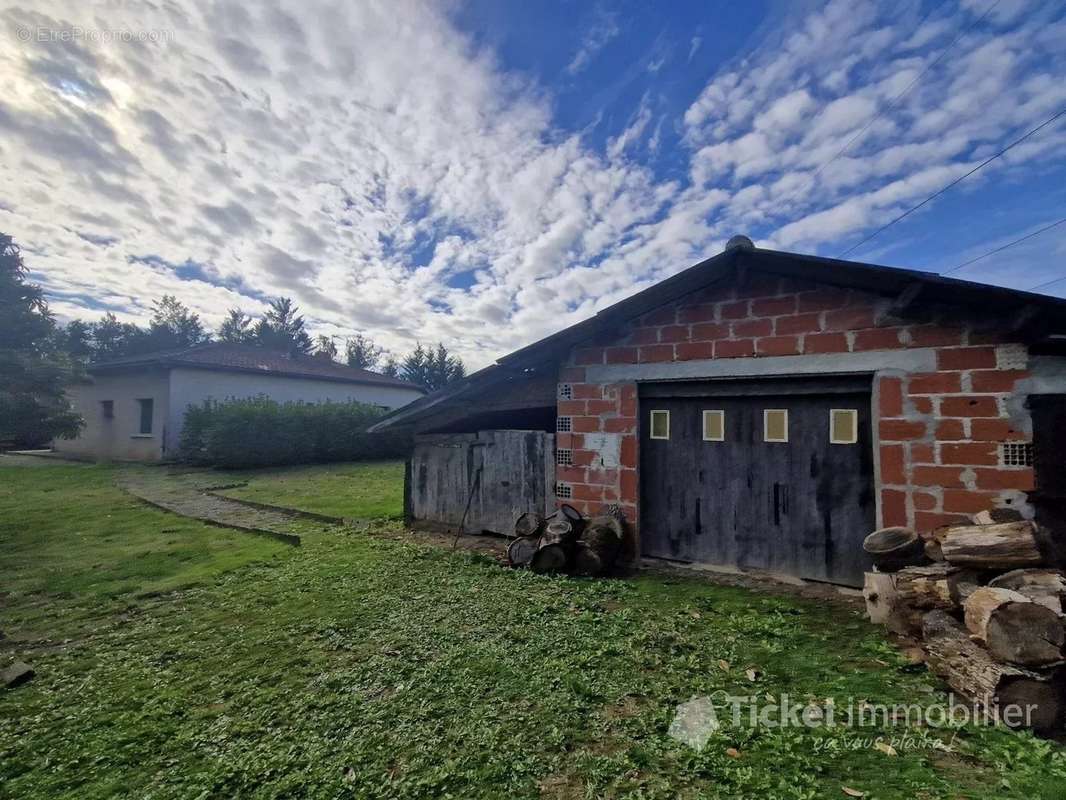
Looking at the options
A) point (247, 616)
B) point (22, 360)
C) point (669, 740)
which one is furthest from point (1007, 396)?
point (22, 360)

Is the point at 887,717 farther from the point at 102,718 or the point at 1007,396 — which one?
the point at 102,718

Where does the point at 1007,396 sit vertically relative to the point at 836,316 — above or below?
below

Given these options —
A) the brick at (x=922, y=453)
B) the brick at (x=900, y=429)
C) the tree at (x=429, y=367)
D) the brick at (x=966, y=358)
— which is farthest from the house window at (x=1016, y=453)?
the tree at (x=429, y=367)

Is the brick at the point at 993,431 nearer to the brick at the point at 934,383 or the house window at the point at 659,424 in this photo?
the brick at the point at 934,383

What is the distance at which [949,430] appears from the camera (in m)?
4.40

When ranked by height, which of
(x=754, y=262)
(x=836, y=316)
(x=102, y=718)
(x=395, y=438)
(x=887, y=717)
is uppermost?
(x=754, y=262)

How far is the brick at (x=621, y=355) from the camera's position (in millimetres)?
6062

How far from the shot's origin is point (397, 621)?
4.27m

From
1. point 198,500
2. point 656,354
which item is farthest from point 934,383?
point 198,500

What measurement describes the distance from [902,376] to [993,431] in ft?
2.75

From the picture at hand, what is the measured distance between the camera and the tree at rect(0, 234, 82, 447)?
435 inches

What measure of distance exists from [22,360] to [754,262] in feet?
55.9

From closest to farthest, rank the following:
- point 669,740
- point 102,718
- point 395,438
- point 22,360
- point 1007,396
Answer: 1. point 669,740
2. point 102,718
3. point 1007,396
4. point 22,360
5. point 395,438

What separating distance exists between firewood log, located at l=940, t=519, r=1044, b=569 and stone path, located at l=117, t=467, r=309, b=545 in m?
7.77
